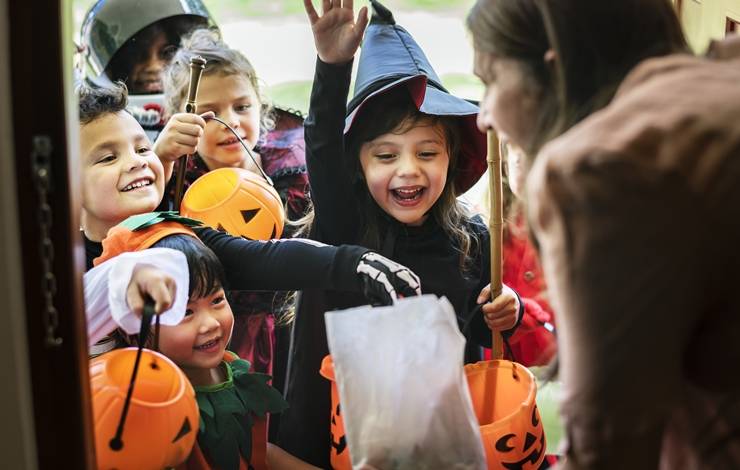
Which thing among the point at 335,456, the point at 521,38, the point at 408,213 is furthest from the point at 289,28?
the point at 335,456

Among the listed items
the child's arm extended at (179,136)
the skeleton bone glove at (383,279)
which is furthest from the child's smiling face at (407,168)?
the child's arm extended at (179,136)

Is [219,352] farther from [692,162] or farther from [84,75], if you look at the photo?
[692,162]

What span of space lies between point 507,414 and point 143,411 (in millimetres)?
736

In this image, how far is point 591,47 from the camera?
1.24 m

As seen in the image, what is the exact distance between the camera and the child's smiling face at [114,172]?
173 centimetres

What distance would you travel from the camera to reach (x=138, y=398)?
1.60m

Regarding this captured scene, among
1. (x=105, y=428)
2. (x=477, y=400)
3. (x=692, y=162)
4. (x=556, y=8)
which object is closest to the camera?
(x=692, y=162)

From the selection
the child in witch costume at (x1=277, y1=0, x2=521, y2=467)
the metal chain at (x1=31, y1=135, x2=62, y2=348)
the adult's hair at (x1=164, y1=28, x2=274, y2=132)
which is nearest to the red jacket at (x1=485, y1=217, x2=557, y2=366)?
the child in witch costume at (x1=277, y1=0, x2=521, y2=467)

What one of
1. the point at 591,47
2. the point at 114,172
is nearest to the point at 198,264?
the point at 114,172

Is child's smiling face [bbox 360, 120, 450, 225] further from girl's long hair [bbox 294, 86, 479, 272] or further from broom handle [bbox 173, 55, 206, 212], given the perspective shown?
broom handle [bbox 173, 55, 206, 212]

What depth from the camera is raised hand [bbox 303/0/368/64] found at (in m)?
1.73

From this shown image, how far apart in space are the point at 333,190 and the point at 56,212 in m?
0.62

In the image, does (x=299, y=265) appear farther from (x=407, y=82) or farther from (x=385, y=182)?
(x=407, y=82)

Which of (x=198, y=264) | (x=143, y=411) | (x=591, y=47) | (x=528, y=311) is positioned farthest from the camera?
(x=528, y=311)
